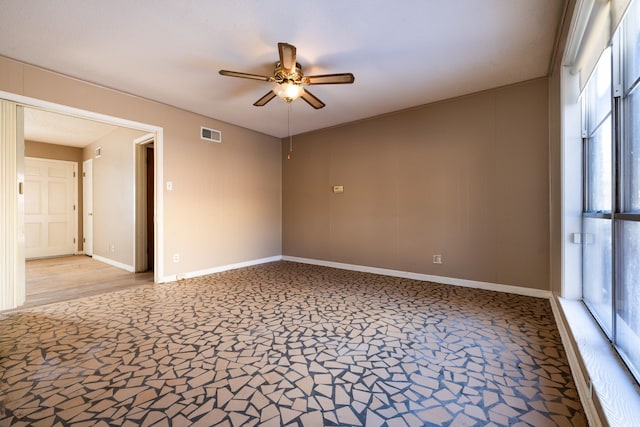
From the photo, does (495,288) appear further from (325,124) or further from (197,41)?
(197,41)

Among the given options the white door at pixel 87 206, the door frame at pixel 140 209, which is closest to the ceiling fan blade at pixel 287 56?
the door frame at pixel 140 209

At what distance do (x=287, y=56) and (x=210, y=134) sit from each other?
2.86m

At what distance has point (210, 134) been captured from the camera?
4754mm

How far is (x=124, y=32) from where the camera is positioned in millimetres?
2477

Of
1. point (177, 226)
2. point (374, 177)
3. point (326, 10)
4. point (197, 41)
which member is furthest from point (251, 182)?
point (326, 10)

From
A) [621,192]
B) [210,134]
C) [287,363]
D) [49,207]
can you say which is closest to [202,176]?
[210,134]

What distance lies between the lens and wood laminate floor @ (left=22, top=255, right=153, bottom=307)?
3.54 metres

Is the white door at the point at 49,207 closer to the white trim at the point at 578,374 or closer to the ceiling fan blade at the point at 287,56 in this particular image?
the ceiling fan blade at the point at 287,56

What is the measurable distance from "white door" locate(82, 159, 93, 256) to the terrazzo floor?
4.14 m

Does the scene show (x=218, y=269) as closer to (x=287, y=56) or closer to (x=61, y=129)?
(x=287, y=56)

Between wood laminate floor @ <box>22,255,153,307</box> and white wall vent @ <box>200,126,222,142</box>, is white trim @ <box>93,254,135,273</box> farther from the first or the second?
white wall vent @ <box>200,126,222,142</box>

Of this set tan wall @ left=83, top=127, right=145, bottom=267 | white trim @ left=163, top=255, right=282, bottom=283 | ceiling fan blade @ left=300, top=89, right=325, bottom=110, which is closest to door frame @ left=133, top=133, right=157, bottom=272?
tan wall @ left=83, top=127, right=145, bottom=267

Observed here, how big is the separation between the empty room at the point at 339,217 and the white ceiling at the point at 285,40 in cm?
3

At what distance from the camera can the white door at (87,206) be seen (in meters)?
6.48
